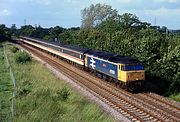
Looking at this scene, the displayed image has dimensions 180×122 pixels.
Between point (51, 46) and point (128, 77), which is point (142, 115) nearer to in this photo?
point (128, 77)

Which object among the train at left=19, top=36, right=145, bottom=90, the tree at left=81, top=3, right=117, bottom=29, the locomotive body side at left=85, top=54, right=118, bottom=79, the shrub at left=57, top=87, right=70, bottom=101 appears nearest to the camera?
the shrub at left=57, top=87, right=70, bottom=101

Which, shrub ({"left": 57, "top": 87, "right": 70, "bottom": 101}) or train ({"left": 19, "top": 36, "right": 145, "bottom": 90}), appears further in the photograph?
train ({"left": 19, "top": 36, "right": 145, "bottom": 90})

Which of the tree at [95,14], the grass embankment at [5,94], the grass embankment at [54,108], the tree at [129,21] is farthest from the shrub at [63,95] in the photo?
the tree at [95,14]

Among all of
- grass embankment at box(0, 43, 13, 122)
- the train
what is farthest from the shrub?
the train

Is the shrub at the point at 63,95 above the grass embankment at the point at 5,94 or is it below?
above

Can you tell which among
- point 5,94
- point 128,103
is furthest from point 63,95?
point 5,94

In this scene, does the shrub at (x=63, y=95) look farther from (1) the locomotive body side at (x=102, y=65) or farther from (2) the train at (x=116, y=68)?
(1) the locomotive body side at (x=102, y=65)

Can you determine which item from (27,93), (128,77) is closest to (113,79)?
(128,77)

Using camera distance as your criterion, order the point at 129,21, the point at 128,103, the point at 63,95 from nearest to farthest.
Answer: the point at 128,103, the point at 63,95, the point at 129,21

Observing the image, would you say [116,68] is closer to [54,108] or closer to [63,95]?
[63,95]

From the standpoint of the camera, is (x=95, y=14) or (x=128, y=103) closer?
(x=128, y=103)

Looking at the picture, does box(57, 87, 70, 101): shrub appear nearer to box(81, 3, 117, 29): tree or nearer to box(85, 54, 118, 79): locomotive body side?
box(85, 54, 118, 79): locomotive body side

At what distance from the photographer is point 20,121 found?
16281 mm

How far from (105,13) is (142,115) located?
75.8m
